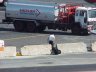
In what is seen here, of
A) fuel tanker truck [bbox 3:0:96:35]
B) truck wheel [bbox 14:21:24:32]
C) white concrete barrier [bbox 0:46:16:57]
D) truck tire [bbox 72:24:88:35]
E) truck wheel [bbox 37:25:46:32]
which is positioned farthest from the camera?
truck wheel [bbox 37:25:46:32]

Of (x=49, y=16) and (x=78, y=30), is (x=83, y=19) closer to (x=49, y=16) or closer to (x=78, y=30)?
(x=78, y=30)

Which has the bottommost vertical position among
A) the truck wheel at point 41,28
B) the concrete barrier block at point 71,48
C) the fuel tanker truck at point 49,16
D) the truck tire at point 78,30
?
the truck wheel at point 41,28

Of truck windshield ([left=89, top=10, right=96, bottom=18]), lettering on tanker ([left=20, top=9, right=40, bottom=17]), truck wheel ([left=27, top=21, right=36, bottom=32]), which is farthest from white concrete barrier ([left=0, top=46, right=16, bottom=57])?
truck wheel ([left=27, top=21, right=36, bottom=32])

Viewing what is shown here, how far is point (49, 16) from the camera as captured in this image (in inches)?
1737

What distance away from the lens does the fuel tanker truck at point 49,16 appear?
4322cm

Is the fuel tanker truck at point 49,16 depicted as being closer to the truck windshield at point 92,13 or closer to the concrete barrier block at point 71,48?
the truck windshield at point 92,13

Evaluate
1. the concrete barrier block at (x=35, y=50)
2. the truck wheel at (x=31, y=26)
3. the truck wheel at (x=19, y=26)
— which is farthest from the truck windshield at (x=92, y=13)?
the concrete barrier block at (x=35, y=50)

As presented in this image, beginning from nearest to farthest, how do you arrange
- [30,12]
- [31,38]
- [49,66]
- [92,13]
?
[49,66], [31,38], [92,13], [30,12]

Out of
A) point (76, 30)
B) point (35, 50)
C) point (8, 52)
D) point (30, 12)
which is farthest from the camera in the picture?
point (30, 12)

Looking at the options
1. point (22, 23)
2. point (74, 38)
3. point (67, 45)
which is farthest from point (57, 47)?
point (22, 23)

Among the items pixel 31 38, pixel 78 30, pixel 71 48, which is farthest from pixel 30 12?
pixel 71 48

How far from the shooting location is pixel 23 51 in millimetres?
27672

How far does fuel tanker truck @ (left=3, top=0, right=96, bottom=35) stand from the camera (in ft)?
142

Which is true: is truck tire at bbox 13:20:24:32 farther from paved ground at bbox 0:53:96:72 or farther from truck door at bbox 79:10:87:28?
paved ground at bbox 0:53:96:72
